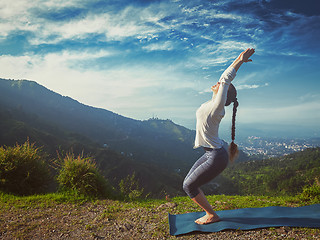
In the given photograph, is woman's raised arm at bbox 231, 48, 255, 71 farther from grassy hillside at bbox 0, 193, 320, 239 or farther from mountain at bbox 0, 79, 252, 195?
mountain at bbox 0, 79, 252, 195

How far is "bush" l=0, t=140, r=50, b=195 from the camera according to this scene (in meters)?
5.90

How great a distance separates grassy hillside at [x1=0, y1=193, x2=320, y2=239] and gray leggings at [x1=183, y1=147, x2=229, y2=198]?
2.44 feet

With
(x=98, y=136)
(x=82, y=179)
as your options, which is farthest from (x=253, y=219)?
(x=98, y=136)

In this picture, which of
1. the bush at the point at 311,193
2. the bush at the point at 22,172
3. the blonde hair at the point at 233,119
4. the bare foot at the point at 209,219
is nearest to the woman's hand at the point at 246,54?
Result: the blonde hair at the point at 233,119

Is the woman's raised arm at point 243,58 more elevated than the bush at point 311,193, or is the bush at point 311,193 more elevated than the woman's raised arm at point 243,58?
the woman's raised arm at point 243,58

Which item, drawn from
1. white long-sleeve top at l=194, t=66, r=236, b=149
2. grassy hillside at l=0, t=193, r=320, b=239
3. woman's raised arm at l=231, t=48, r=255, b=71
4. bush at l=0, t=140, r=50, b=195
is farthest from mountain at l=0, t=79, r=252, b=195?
woman's raised arm at l=231, t=48, r=255, b=71

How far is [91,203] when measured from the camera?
16.7 feet

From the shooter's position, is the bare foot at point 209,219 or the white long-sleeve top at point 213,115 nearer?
the white long-sleeve top at point 213,115

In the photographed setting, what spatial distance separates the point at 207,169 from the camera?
3115mm

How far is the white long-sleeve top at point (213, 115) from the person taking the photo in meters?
2.94

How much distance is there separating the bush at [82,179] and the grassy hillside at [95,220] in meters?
0.31

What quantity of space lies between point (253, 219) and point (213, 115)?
6.77 ft

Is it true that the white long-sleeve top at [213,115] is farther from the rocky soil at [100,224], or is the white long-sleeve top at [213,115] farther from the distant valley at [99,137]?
the distant valley at [99,137]

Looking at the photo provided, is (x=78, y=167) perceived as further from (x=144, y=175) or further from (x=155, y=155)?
(x=155, y=155)
